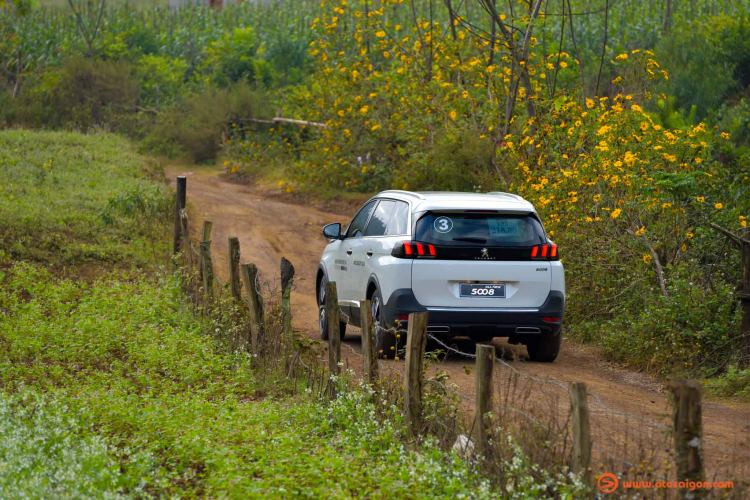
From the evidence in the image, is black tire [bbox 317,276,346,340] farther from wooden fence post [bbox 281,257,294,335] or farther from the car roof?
wooden fence post [bbox 281,257,294,335]

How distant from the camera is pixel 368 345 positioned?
6.80 metres

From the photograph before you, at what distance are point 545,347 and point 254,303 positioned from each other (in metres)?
3.12

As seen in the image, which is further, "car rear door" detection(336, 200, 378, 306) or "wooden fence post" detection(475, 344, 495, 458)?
"car rear door" detection(336, 200, 378, 306)

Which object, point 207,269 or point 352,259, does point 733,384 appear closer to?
point 352,259

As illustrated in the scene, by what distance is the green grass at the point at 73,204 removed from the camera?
1495cm

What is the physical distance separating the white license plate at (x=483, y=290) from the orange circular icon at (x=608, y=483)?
4290 millimetres

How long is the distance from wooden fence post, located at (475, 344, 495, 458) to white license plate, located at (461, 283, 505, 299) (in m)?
3.57

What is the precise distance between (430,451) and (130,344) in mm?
5174

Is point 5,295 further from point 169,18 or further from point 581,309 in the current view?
point 169,18

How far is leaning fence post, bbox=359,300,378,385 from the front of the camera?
6793mm

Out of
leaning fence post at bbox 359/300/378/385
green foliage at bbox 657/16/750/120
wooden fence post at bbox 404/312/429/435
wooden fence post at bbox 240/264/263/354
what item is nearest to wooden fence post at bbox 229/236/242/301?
wooden fence post at bbox 240/264/263/354

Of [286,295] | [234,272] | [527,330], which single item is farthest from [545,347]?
[234,272]

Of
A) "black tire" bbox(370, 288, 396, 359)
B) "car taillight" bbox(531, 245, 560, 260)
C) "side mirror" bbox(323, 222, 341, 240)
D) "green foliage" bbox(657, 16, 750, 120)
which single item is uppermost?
"green foliage" bbox(657, 16, 750, 120)

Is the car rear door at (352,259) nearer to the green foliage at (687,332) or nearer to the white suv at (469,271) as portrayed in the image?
the white suv at (469,271)
